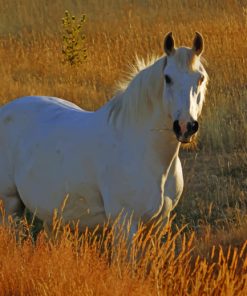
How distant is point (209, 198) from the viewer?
297 inches

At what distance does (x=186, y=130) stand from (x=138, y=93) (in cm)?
62

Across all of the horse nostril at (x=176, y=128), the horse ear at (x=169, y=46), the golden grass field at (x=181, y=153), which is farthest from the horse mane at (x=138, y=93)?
the golden grass field at (x=181, y=153)

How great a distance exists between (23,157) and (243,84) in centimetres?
546

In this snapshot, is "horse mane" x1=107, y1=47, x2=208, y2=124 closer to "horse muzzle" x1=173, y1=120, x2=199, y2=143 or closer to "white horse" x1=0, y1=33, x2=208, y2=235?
"white horse" x1=0, y1=33, x2=208, y2=235

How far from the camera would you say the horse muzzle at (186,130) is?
14.3 ft

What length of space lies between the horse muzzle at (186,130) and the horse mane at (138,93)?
0.41 meters

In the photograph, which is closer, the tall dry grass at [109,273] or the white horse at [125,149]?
the tall dry grass at [109,273]

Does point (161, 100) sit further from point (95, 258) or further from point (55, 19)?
point (55, 19)

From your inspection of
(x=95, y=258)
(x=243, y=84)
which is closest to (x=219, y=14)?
(x=243, y=84)

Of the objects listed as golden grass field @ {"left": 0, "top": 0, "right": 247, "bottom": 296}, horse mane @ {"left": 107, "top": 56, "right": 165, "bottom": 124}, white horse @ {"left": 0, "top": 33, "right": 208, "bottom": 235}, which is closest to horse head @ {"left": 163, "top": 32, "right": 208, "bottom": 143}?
white horse @ {"left": 0, "top": 33, "right": 208, "bottom": 235}

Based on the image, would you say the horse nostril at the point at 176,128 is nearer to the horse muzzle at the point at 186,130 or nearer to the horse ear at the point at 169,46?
the horse muzzle at the point at 186,130

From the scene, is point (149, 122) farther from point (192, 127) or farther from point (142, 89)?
point (192, 127)

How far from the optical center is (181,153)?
894 cm

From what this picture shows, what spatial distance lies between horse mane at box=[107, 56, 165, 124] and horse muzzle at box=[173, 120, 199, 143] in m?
0.41
